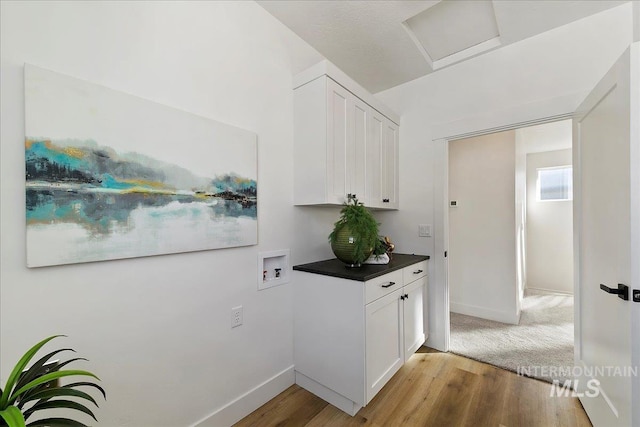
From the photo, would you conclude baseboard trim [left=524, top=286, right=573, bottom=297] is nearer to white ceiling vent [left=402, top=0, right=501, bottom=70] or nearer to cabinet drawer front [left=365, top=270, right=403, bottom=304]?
cabinet drawer front [left=365, top=270, right=403, bottom=304]

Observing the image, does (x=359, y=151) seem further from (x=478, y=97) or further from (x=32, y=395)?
(x=32, y=395)

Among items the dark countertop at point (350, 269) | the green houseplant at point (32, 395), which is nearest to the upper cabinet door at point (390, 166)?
the dark countertop at point (350, 269)

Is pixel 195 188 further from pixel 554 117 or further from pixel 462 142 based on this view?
pixel 462 142

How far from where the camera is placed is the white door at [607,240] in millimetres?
1123

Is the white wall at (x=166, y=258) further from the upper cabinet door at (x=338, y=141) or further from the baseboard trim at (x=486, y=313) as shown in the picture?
the baseboard trim at (x=486, y=313)

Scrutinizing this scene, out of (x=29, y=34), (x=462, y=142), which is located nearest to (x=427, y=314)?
(x=462, y=142)

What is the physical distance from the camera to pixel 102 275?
114 centimetres

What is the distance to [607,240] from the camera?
1.37 meters

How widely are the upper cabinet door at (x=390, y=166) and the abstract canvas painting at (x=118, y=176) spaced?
4.77ft

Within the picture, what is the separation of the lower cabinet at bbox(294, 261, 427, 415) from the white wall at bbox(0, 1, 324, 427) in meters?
0.17

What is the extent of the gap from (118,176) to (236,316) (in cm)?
101

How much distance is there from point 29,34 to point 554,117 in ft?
9.82

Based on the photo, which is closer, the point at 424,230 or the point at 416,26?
the point at 416,26

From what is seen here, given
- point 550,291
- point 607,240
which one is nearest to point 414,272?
point 607,240
